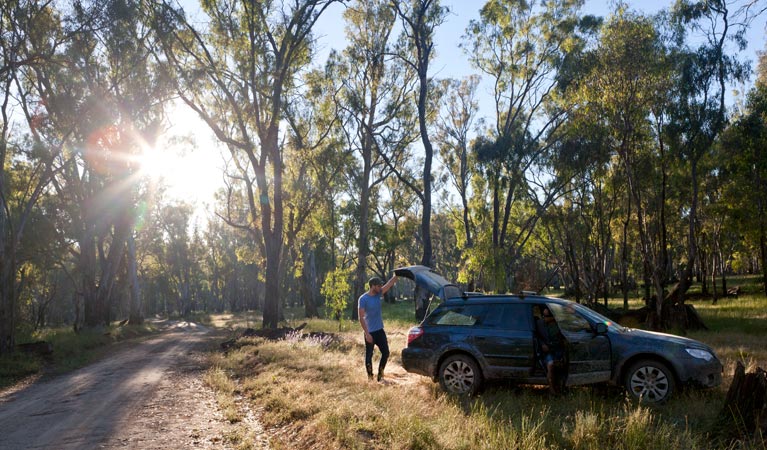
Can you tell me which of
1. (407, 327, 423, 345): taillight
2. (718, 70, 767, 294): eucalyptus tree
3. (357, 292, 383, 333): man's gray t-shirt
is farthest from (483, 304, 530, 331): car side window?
(718, 70, 767, 294): eucalyptus tree

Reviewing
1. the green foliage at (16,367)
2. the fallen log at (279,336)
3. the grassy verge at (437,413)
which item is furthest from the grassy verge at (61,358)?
the grassy verge at (437,413)

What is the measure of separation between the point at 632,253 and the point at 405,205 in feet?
87.8

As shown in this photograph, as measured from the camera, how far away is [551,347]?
7641mm

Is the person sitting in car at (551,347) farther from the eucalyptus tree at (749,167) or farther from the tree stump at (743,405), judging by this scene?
the eucalyptus tree at (749,167)

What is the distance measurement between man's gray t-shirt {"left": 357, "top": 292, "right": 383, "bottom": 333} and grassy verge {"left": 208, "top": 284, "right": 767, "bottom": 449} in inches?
39.2

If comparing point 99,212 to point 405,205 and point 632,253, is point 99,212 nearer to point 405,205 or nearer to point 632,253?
point 405,205

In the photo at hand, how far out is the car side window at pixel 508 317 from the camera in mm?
8344

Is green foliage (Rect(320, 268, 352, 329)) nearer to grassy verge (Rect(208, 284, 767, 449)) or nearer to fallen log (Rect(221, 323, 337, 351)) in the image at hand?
fallen log (Rect(221, 323, 337, 351))

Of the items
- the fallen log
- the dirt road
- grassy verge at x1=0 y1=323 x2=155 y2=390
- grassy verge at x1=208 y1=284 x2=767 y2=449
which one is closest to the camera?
grassy verge at x1=208 y1=284 x2=767 y2=449

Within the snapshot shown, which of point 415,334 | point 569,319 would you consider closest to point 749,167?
point 569,319

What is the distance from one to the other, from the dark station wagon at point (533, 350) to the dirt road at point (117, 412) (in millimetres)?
3628

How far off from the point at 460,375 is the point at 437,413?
1.98 m

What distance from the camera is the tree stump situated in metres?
5.54

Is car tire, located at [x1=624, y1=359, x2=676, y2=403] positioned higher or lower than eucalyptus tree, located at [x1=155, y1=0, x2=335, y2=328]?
lower
